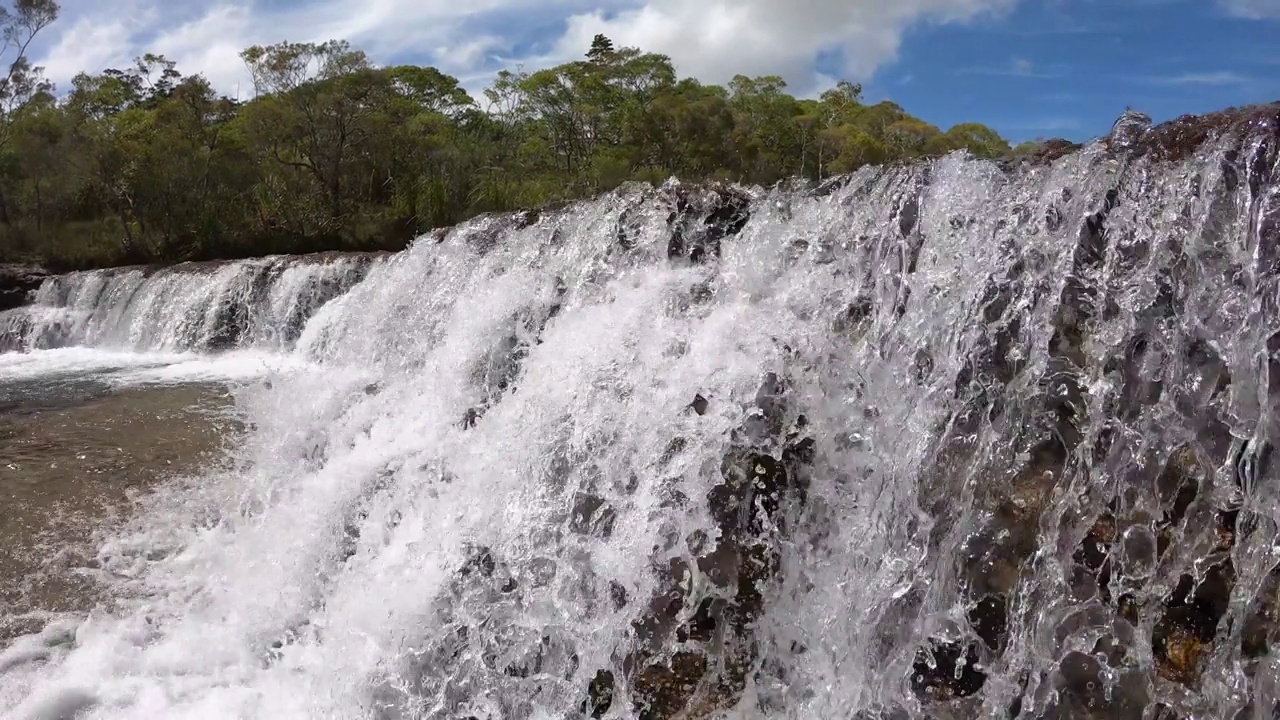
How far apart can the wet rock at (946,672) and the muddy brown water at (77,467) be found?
3.73m

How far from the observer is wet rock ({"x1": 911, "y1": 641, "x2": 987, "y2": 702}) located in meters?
3.04

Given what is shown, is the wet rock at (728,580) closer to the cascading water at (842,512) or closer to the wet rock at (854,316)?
the cascading water at (842,512)

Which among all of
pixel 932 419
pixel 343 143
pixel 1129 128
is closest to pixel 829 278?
pixel 932 419

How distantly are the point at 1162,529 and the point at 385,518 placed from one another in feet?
11.8

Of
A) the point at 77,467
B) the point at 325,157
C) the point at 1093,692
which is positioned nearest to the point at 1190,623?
the point at 1093,692

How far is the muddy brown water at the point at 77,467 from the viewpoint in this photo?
422cm

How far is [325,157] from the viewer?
22.2m

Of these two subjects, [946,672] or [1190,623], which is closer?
[1190,623]

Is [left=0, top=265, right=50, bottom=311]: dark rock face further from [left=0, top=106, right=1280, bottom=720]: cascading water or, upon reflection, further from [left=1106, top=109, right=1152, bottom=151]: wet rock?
[left=1106, top=109, right=1152, bottom=151]: wet rock

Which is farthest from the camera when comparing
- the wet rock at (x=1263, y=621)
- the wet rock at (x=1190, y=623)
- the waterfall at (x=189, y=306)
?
the waterfall at (x=189, y=306)

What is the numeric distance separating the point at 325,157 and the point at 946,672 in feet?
72.5

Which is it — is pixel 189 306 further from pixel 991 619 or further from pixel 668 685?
pixel 991 619

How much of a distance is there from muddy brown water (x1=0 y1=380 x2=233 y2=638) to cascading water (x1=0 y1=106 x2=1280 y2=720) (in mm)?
243

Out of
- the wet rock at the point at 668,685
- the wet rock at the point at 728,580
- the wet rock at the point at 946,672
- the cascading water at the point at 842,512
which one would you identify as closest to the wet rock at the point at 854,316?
the cascading water at the point at 842,512
